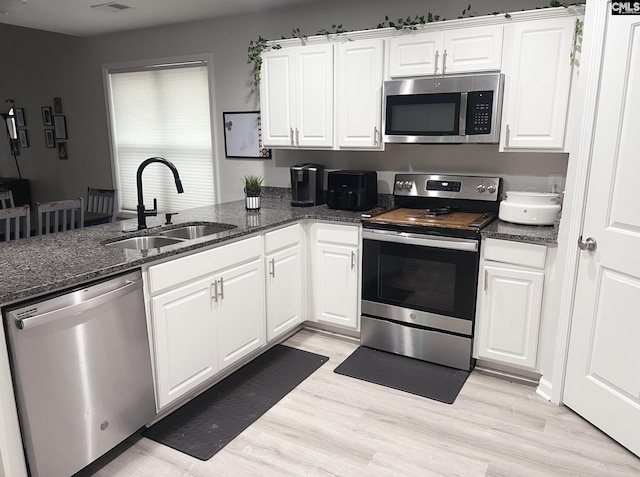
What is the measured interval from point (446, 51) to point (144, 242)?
211cm

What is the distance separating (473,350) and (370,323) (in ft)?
2.23

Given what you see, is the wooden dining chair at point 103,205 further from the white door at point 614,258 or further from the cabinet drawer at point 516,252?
the white door at point 614,258

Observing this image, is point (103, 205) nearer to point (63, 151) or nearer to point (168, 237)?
point (63, 151)

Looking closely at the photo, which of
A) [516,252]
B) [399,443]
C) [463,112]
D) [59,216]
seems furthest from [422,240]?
[59,216]

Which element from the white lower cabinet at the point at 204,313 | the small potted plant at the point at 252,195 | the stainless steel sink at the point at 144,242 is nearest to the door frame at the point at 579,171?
the white lower cabinet at the point at 204,313

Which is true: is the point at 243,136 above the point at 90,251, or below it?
above

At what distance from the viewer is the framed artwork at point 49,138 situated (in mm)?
5535

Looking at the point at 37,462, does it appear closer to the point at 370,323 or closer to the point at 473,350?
the point at 370,323

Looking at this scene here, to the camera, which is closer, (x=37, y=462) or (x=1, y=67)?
(x=37, y=462)

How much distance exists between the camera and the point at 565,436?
2289mm

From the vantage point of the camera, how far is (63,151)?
5461 millimetres

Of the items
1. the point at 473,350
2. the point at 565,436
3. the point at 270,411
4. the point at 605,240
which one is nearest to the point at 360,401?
the point at 270,411

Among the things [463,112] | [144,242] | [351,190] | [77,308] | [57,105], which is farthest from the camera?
[57,105]

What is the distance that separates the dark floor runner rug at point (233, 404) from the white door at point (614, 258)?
154 cm
